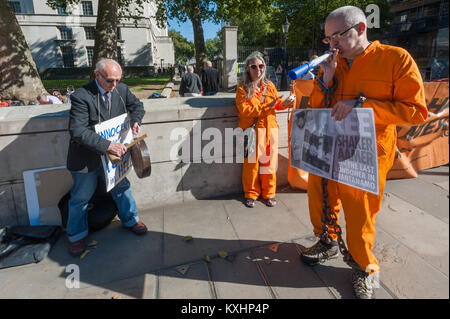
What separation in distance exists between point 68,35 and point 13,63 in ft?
145

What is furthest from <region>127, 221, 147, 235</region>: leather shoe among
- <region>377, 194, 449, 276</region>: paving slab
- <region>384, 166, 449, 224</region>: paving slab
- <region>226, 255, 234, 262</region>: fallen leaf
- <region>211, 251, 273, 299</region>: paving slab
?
<region>384, 166, 449, 224</region>: paving slab

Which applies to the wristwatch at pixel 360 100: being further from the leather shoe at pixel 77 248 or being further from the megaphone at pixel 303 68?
the leather shoe at pixel 77 248

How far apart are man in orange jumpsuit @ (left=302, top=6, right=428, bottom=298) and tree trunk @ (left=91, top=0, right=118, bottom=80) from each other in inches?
454

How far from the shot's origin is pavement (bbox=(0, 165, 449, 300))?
92.0 inches

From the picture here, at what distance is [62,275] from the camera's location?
2.65m

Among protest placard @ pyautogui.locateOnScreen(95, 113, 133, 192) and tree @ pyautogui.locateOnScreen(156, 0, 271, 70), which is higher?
tree @ pyautogui.locateOnScreen(156, 0, 271, 70)

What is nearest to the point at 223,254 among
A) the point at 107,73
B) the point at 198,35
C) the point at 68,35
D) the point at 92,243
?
the point at 92,243

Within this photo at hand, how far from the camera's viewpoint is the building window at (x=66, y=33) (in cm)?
4384

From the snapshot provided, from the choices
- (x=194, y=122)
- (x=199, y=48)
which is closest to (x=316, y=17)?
(x=199, y=48)

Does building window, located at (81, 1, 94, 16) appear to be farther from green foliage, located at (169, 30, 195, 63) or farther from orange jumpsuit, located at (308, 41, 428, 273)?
orange jumpsuit, located at (308, 41, 428, 273)

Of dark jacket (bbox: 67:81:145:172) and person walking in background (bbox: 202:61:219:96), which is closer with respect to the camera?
dark jacket (bbox: 67:81:145:172)

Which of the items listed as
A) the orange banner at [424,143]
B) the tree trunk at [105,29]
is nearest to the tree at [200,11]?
the tree trunk at [105,29]

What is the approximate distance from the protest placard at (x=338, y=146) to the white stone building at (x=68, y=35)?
49.0 metres

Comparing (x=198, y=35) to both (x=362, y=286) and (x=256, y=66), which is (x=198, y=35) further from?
(x=362, y=286)
